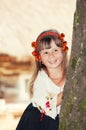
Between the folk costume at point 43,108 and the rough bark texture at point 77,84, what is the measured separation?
536 millimetres

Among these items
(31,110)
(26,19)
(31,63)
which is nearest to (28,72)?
(31,63)

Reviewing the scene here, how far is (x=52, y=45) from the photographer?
Answer: 191 centimetres

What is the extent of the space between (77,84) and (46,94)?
64cm

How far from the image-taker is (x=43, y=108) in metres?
1.91

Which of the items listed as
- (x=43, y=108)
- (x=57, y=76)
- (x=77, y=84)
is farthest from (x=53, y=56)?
(x=77, y=84)

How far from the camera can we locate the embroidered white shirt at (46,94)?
1.87m

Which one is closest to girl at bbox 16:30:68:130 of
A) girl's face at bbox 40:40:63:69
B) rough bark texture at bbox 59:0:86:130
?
girl's face at bbox 40:40:63:69

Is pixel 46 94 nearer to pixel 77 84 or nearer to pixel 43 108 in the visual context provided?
pixel 43 108

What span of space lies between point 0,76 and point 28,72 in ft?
0.89

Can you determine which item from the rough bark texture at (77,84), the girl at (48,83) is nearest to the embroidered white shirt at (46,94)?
the girl at (48,83)

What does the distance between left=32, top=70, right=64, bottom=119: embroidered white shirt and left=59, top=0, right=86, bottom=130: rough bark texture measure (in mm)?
530

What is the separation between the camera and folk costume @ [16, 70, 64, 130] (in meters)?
1.88

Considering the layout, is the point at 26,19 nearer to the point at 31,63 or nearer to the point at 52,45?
the point at 31,63

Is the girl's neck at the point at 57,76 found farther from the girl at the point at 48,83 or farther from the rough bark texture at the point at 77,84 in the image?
the rough bark texture at the point at 77,84
